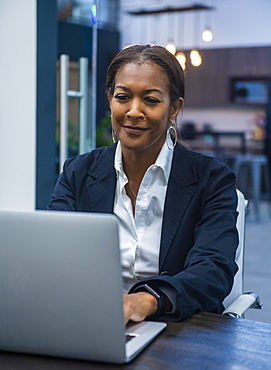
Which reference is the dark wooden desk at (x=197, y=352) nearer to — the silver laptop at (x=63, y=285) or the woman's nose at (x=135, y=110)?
the silver laptop at (x=63, y=285)

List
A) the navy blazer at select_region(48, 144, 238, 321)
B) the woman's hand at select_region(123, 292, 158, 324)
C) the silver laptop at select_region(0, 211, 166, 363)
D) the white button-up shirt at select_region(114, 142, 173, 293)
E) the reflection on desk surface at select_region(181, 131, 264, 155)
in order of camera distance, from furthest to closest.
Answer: the reflection on desk surface at select_region(181, 131, 264, 155), the white button-up shirt at select_region(114, 142, 173, 293), the navy blazer at select_region(48, 144, 238, 321), the woman's hand at select_region(123, 292, 158, 324), the silver laptop at select_region(0, 211, 166, 363)

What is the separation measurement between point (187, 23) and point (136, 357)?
37.2ft

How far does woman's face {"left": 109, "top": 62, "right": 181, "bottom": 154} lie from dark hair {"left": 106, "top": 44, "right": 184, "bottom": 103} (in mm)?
19

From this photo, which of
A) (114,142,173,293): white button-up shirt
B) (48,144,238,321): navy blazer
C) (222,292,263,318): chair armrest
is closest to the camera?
(48,144,238,321): navy blazer

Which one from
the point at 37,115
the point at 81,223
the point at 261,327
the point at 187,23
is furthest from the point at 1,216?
the point at 187,23

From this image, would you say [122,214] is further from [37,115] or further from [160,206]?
[37,115]

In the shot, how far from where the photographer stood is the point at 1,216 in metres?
0.97

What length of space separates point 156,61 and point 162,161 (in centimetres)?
27

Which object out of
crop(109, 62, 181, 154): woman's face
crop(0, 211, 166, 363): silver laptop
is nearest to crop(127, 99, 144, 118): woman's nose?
crop(109, 62, 181, 154): woman's face

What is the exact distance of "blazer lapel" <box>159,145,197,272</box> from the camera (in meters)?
1.56

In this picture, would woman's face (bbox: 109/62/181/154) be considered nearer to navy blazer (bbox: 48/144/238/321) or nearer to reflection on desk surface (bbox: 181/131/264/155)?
navy blazer (bbox: 48/144/238/321)

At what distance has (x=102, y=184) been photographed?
5.46ft

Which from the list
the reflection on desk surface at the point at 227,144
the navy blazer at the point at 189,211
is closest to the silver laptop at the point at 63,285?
the navy blazer at the point at 189,211

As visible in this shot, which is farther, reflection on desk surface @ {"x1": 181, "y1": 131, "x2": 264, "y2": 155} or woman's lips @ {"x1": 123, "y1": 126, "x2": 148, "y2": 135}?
reflection on desk surface @ {"x1": 181, "y1": 131, "x2": 264, "y2": 155}
